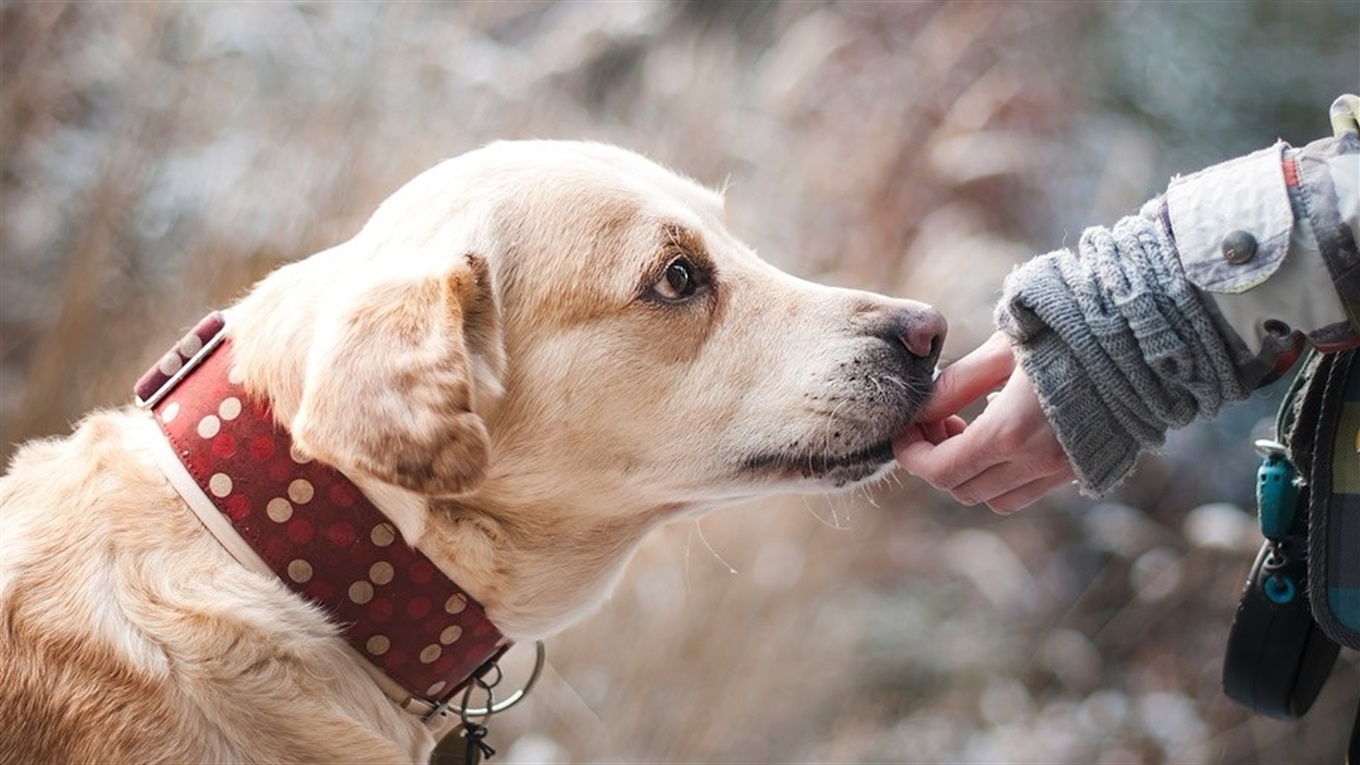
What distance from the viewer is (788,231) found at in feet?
11.7

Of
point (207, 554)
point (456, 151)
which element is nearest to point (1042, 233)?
point (456, 151)

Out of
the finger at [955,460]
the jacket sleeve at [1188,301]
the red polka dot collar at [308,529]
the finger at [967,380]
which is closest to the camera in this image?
the jacket sleeve at [1188,301]

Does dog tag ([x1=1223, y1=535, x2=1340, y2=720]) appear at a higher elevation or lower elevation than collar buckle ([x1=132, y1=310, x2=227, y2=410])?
lower

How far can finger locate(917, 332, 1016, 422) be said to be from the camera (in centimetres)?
187

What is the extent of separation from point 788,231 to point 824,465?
1.74 meters

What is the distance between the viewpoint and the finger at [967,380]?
1.87m

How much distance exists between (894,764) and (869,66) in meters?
2.16

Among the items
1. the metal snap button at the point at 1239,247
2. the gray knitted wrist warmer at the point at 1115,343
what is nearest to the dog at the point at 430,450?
the gray knitted wrist warmer at the point at 1115,343

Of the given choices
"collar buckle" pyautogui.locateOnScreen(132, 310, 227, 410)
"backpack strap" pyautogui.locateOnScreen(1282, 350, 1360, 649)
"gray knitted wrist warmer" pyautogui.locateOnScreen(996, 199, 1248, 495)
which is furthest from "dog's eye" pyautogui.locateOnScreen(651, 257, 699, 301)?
"backpack strap" pyautogui.locateOnScreen(1282, 350, 1360, 649)

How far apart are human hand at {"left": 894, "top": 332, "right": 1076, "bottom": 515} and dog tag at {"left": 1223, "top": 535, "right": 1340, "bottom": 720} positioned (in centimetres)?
33

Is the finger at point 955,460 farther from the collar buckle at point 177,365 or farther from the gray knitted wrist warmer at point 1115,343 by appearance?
the collar buckle at point 177,365

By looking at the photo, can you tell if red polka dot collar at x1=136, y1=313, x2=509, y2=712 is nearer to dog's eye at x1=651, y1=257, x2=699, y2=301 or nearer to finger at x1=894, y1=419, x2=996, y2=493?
dog's eye at x1=651, y1=257, x2=699, y2=301

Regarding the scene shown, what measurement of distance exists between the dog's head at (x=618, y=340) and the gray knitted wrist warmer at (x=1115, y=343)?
30cm

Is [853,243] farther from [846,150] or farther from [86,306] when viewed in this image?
[86,306]
